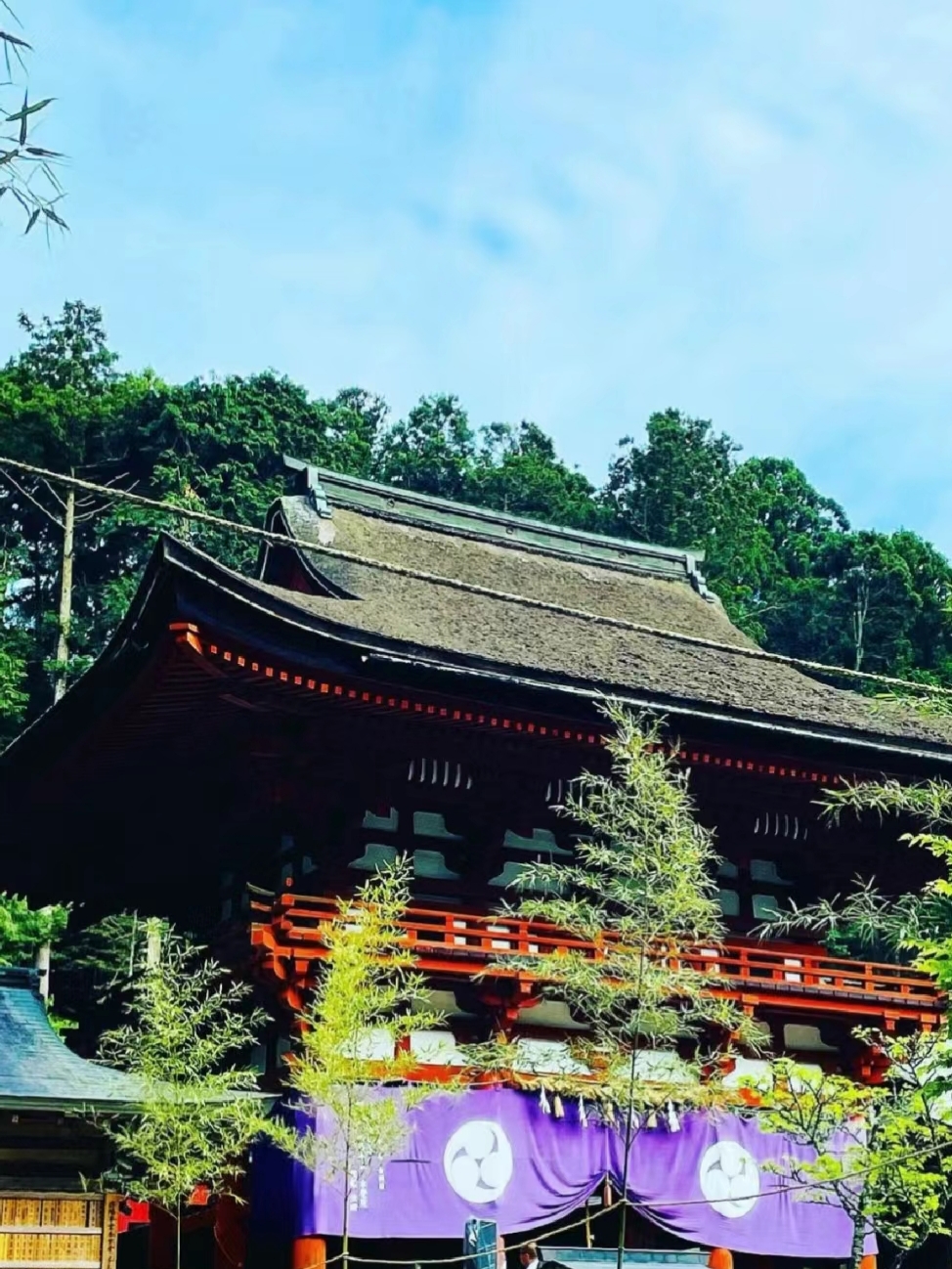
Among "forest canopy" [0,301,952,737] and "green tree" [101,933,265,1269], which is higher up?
"forest canopy" [0,301,952,737]

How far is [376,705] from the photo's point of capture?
14406 mm

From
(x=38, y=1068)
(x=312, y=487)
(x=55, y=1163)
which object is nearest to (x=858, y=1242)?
(x=55, y=1163)

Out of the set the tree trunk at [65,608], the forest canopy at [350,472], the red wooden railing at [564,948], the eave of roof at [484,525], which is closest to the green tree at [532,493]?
the forest canopy at [350,472]

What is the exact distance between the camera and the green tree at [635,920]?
12547mm

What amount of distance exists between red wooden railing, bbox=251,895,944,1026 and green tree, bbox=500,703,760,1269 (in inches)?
10.1

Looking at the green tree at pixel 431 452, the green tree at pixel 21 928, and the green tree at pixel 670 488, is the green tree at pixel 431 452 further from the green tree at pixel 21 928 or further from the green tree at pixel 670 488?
the green tree at pixel 21 928

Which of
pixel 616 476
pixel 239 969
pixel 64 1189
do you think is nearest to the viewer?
pixel 64 1189

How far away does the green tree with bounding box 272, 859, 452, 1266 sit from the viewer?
1278 centimetres

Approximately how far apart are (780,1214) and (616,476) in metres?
38.0

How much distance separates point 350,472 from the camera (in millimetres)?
44969

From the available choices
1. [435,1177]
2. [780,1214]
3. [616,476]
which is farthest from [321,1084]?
[616,476]

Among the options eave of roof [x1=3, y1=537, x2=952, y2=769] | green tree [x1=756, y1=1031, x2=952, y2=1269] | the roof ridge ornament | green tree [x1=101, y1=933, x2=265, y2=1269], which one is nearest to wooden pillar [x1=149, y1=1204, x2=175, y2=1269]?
green tree [x1=101, y1=933, x2=265, y2=1269]

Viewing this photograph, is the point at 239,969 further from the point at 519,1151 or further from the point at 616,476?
the point at 616,476

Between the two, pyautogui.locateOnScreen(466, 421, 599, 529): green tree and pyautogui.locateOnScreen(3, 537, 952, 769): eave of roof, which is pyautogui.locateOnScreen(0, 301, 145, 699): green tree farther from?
pyautogui.locateOnScreen(3, 537, 952, 769): eave of roof
